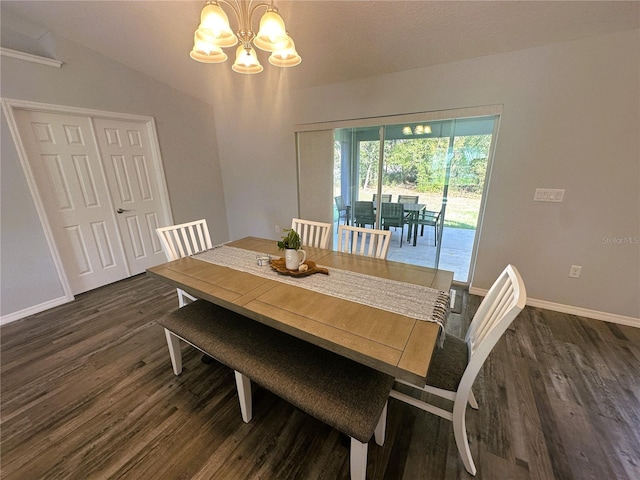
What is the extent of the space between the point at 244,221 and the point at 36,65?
2.68 meters

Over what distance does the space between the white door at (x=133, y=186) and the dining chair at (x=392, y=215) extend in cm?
304

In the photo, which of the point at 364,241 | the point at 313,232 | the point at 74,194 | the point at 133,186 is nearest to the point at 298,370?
the point at 364,241

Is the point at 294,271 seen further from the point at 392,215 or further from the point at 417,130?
the point at 417,130

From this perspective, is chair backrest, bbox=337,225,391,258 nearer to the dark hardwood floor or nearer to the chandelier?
the dark hardwood floor

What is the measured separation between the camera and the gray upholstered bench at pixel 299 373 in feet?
3.26

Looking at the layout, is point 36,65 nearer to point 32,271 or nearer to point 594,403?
point 32,271

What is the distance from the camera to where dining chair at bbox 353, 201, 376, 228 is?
3314 millimetres

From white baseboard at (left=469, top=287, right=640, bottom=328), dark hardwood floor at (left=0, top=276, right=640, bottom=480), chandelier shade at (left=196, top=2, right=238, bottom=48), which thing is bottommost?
dark hardwood floor at (left=0, top=276, right=640, bottom=480)

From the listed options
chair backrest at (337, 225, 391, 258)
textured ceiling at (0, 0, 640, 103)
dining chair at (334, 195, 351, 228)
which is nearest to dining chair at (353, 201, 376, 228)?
dining chair at (334, 195, 351, 228)

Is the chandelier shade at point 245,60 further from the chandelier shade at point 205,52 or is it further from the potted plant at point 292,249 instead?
the potted plant at point 292,249

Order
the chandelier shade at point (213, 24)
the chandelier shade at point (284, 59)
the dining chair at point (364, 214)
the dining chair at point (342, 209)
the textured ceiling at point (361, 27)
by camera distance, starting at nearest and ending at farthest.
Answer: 1. the chandelier shade at point (213, 24)
2. the chandelier shade at point (284, 59)
3. the textured ceiling at point (361, 27)
4. the dining chair at point (364, 214)
5. the dining chair at point (342, 209)

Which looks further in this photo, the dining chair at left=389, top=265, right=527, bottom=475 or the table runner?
the table runner

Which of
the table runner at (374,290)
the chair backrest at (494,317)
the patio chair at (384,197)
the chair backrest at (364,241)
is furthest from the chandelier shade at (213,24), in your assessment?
the patio chair at (384,197)

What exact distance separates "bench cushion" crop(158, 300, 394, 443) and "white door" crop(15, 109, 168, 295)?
213cm
